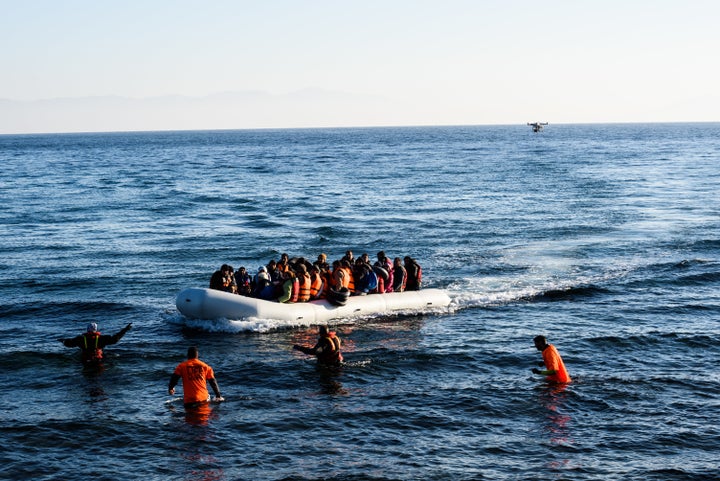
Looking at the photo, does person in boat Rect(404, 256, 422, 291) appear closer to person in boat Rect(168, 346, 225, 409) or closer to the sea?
the sea

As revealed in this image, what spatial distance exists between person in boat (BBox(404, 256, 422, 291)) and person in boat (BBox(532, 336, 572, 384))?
745 centimetres

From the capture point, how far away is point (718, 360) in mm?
17562

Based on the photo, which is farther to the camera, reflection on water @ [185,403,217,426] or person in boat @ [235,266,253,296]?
person in boat @ [235,266,253,296]

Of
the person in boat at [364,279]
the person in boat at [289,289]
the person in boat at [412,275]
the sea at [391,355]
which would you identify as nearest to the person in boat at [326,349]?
the sea at [391,355]

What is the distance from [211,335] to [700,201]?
34414 mm

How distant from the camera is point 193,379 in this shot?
14250 mm

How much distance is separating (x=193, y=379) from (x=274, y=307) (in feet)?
20.4

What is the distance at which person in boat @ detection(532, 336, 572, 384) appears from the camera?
50.9 feet

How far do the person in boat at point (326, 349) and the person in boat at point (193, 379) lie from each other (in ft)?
9.08

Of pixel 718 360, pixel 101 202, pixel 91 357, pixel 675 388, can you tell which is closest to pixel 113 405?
pixel 91 357

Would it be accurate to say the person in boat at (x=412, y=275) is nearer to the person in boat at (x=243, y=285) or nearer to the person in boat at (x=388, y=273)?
the person in boat at (x=388, y=273)

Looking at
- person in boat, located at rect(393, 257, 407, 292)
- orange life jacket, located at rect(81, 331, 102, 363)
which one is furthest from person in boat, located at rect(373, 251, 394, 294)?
orange life jacket, located at rect(81, 331, 102, 363)

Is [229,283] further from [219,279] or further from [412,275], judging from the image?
[412,275]

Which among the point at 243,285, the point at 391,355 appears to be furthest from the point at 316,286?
the point at 391,355
